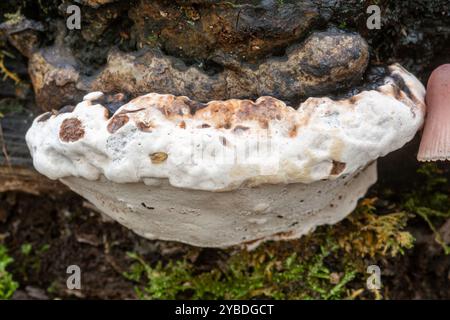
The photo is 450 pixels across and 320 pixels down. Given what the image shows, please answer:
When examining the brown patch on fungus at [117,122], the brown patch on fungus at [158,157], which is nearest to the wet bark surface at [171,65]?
the brown patch on fungus at [117,122]

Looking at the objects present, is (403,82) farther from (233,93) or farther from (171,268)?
(171,268)

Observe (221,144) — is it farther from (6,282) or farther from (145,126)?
(6,282)

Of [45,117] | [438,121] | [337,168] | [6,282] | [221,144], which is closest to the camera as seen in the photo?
[221,144]

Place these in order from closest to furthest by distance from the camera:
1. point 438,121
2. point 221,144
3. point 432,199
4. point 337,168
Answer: point 221,144, point 337,168, point 438,121, point 432,199

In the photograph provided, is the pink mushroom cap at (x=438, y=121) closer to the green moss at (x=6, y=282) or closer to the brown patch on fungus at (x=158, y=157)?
the brown patch on fungus at (x=158, y=157)

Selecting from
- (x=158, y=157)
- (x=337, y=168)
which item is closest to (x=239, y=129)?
(x=158, y=157)

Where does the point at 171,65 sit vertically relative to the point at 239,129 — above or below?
above
